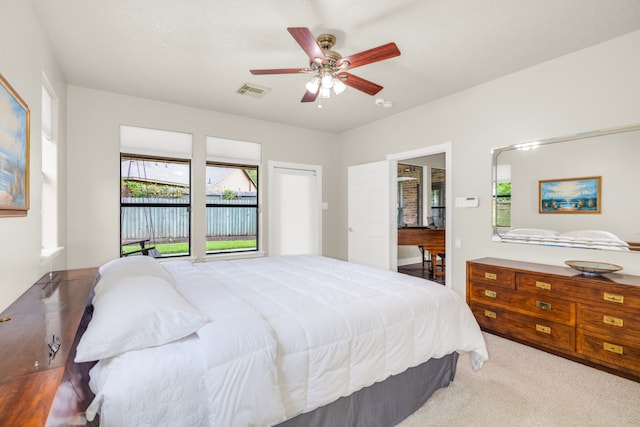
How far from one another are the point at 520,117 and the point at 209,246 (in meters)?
4.24

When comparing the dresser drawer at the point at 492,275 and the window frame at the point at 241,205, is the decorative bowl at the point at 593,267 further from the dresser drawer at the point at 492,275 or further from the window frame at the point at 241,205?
the window frame at the point at 241,205

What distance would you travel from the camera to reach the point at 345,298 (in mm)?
1812

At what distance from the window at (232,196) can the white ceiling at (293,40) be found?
1094 millimetres

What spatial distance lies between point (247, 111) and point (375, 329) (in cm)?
374

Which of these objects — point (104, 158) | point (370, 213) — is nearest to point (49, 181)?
point (104, 158)

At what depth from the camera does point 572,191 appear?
289cm

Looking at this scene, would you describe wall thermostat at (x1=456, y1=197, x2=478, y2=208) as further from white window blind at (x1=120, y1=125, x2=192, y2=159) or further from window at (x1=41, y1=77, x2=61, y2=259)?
window at (x1=41, y1=77, x2=61, y2=259)

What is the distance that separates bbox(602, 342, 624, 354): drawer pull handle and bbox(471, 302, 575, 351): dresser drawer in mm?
199

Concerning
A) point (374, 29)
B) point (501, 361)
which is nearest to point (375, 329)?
point (501, 361)

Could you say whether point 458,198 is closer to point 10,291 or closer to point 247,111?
point 247,111

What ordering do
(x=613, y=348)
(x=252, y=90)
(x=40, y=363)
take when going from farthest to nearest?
1. (x=252, y=90)
2. (x=613, y=348)
3. (x=40, y=363)

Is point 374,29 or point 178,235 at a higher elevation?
point 374,29

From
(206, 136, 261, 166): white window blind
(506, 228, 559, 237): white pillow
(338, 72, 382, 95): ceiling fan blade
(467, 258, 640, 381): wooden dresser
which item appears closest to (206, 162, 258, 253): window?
(206, 136, 261, 166): white window blind

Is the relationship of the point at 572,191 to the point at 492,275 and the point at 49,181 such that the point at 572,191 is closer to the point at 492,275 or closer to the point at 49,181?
the point at 492,275
